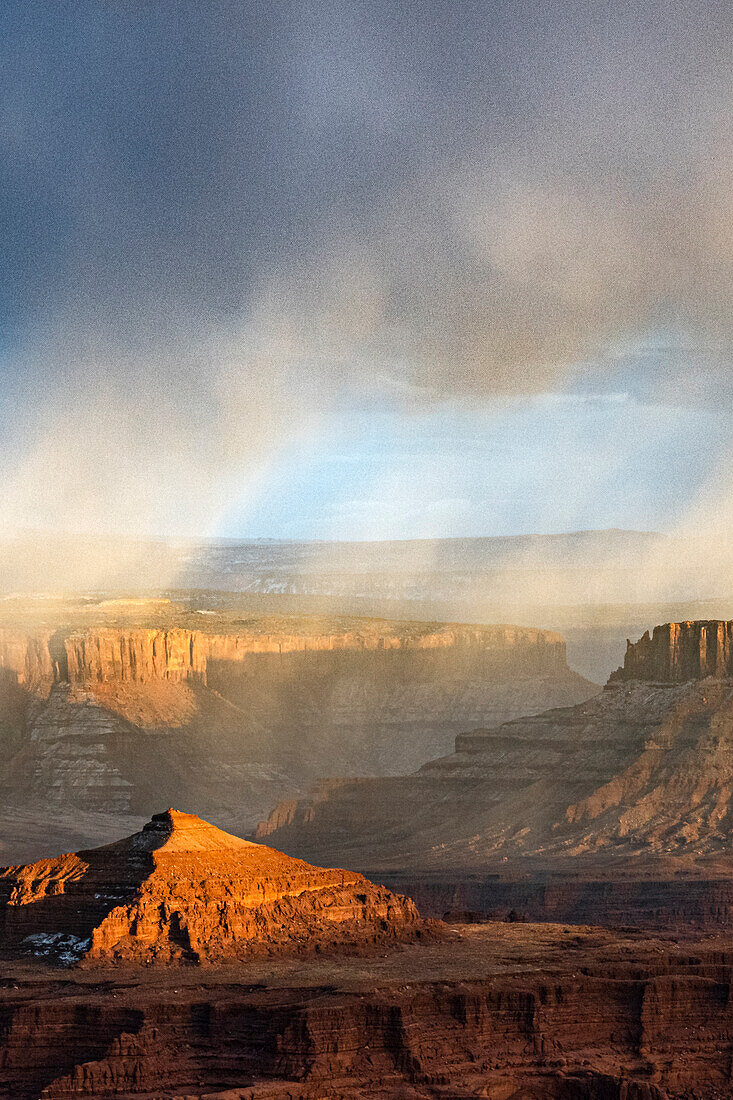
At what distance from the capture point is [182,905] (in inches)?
2990

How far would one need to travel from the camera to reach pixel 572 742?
155000 millimetres

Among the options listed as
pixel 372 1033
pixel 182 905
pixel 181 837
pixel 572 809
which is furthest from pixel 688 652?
pixel 372 1033

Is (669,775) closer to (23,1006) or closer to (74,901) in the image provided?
(74,901)

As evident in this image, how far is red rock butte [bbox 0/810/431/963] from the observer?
246 ft

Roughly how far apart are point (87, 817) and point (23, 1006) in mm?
113822

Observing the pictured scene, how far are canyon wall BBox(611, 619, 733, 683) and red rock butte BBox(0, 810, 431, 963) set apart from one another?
243 feet

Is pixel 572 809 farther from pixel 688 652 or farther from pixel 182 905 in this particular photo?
pixel 182 905

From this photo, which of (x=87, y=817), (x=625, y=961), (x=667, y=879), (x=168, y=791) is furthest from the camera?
(x=168, y=791)

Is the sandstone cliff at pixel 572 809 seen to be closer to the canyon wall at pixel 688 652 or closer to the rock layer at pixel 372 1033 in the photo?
the canyon wall at pixel 688 652

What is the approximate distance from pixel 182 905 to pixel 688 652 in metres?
84.1

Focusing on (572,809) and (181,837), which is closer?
(181,837)

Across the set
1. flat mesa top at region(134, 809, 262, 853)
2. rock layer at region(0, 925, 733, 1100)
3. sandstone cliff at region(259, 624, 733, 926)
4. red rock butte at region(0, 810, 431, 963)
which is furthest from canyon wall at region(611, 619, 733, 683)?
rock layer at region(0, 925, 733, 1100)

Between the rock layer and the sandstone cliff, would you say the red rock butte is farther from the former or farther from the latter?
the sandstone cliff

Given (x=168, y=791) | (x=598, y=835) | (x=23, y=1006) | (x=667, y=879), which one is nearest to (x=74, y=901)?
(x=23, y=1006)
